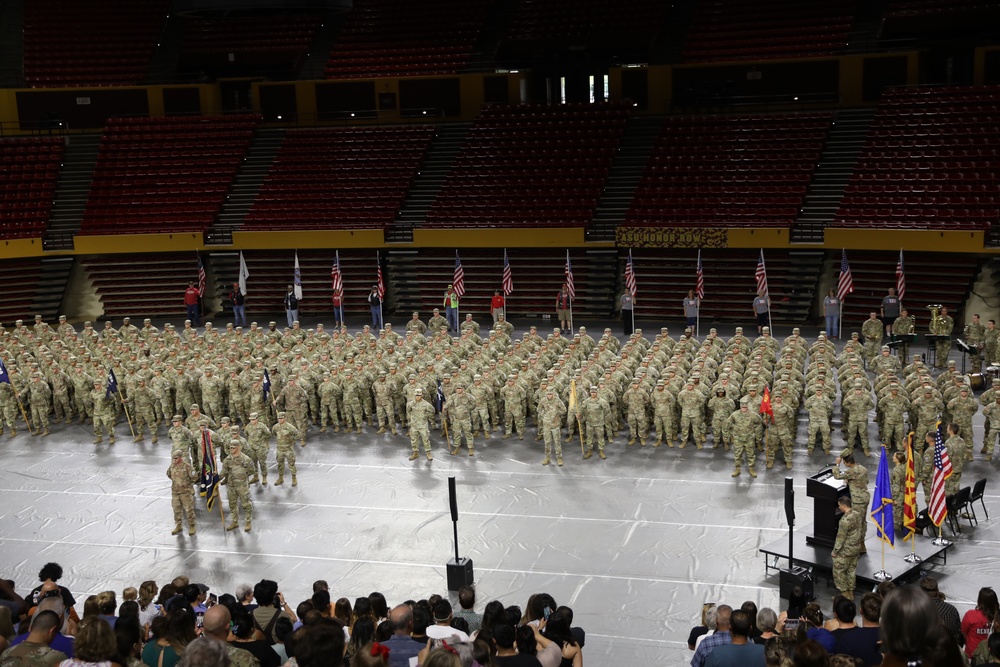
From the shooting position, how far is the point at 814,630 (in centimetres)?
885

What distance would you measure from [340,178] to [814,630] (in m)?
30.6

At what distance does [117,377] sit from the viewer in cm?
2322

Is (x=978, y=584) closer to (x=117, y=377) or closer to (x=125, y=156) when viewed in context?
(x=117, y=377)

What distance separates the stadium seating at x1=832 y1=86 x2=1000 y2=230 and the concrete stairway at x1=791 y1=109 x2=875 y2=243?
0.65m

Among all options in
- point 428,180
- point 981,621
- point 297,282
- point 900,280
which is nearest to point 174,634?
point 981,621

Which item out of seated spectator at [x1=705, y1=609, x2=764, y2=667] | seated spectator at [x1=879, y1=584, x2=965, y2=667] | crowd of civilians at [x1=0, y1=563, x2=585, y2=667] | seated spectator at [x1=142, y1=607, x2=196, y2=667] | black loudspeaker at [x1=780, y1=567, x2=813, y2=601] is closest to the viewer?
seated spectator at [x1=879, y1=584, x2=965, y2=667]

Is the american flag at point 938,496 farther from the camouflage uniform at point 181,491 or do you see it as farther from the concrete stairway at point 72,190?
the concrete stairway at point 72,190

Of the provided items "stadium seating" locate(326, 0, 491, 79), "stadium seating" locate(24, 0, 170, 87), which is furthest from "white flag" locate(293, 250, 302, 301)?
"stadium seating" locate(24, 0, 170, 87)

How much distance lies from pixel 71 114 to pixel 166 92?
378cm

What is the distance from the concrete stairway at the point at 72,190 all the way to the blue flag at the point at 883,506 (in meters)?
29.1

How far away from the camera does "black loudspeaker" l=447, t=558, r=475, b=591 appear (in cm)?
1425

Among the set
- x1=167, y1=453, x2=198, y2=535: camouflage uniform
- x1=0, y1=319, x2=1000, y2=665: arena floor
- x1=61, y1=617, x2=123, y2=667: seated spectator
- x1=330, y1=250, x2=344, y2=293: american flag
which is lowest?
x1=0, y1=319, x2=1000, y2=665: arena floor

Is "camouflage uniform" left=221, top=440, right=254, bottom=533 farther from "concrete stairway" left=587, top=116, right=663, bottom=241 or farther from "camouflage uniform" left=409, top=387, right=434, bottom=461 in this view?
"concrete stairway" left=587, top=116, right=663, bottom=241

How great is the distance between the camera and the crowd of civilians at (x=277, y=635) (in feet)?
21.0
